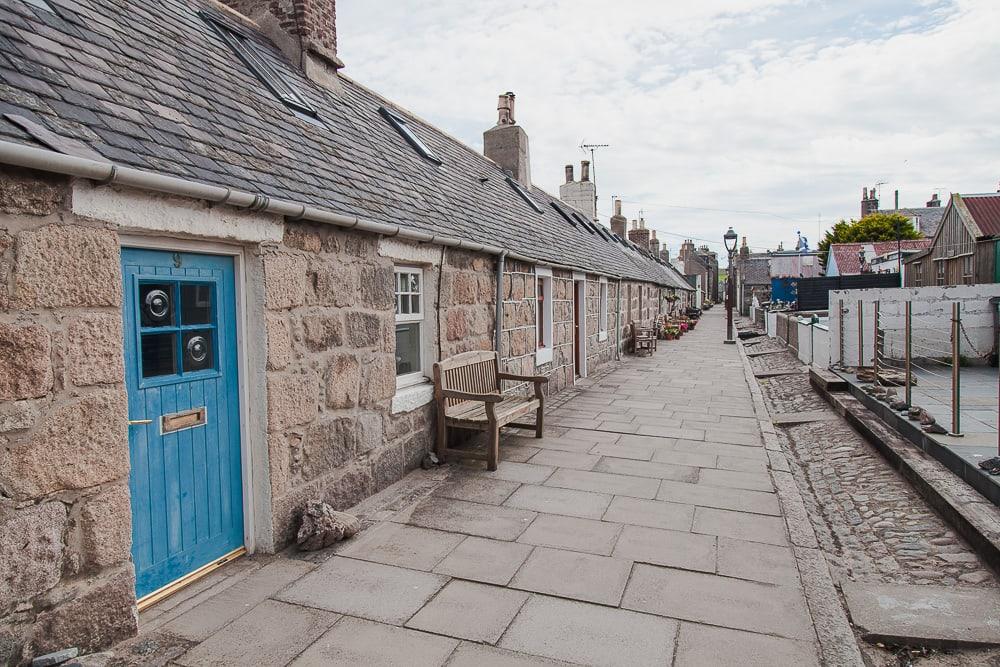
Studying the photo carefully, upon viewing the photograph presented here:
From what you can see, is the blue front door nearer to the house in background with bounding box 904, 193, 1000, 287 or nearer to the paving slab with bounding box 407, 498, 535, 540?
the paving slab with bounding box 407, 498, 535, 540

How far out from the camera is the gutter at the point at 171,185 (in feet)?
8.93

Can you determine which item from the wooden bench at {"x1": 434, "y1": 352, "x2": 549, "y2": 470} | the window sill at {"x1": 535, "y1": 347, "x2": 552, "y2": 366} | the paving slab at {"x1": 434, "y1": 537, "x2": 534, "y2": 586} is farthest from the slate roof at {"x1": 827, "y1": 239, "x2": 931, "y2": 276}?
the paving slab at {"x1": 434, "y1": 537, "x2": 534, "y2": 586}

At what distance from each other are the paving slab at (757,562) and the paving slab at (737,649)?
2.45 ft

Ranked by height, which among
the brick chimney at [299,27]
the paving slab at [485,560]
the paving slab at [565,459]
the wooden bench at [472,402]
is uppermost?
the brick chimney at [299,27]

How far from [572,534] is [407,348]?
8.74ft

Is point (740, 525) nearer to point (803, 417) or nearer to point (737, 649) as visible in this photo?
point (737, 649)

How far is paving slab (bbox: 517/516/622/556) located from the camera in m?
4.60

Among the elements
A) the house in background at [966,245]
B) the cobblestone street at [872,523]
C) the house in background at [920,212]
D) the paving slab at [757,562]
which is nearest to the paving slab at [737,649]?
the cobblestone street at [872,523]

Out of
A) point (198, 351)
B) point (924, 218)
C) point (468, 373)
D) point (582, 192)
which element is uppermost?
point (924, 218)

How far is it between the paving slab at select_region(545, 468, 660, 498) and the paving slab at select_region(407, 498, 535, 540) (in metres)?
0.92

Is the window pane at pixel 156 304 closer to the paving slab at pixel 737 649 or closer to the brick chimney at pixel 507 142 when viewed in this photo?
the paving slab at pixel 737 649

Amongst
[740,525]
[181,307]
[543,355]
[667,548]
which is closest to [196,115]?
[181,307]

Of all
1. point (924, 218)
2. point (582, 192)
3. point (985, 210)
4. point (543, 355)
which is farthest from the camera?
point (924, 218)

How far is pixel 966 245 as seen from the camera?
21.5 metres
